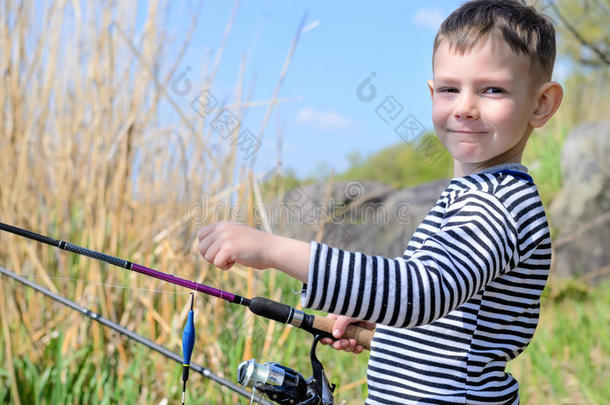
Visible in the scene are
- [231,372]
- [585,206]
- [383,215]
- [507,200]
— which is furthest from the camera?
[383,215]

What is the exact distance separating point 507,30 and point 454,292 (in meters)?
0.41

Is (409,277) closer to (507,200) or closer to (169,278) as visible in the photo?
(507,200)

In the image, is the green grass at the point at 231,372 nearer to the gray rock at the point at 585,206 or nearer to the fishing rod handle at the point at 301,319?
the fishing rod handle at the point at 301,319

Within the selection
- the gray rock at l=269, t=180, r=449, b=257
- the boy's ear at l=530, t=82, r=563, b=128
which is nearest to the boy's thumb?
the boy's ear at l=530, t=82, r=563, b=128

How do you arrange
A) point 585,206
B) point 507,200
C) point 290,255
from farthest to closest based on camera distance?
1. point 585,206
2. point 507,200
3. point 290,255

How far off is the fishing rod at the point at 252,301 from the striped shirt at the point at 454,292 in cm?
8

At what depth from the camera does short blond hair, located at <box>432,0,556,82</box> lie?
3.34ft

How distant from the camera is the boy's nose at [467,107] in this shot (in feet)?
3.34

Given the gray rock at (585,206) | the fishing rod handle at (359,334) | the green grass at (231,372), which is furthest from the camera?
the gray rock at (585,206)

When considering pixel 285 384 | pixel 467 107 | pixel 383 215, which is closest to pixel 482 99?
pixel 467 107

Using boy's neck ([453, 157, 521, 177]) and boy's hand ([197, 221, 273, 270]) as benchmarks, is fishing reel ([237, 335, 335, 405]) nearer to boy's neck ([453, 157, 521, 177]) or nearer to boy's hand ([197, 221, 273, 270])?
boy's hand ([197, 221, 273, 270])

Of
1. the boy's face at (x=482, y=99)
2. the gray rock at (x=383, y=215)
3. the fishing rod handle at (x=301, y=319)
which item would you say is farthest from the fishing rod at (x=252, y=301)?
the gray rock at (x=383, y=215)

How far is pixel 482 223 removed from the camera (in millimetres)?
916

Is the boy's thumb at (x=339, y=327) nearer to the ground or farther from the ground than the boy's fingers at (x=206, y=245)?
nearer to the ground
